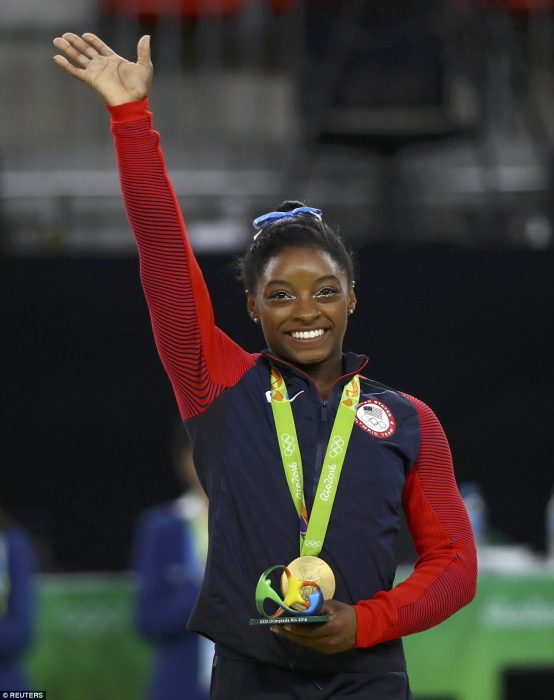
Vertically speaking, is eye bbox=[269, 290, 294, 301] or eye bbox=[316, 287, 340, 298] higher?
eye bbox=[316, 287, 340, 298]

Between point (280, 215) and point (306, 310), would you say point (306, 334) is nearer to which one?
point (306, 310)

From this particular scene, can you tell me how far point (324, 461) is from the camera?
2.40 metres

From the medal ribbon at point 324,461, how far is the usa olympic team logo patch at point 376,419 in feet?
0.06

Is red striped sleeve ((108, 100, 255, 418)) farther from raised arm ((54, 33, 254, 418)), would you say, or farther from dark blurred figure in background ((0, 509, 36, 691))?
dark blurred figure in background ((0, 509, 36, 691))

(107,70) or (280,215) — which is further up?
(107,70)

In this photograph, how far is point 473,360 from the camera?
611 cm

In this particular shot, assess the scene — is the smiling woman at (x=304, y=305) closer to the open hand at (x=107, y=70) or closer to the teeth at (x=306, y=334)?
the teeth at (x=306, y=334)

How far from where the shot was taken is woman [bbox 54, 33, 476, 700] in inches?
93.0

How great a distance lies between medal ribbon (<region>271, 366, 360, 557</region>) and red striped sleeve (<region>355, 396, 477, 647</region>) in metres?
0.18

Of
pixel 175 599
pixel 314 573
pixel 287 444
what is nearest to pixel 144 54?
pixel 287 444

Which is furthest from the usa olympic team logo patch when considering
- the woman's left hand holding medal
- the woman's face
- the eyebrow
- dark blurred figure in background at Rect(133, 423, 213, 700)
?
dark blurred figure in background at Rect(133, 423, 213, 700)

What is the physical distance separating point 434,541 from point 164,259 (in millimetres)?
767

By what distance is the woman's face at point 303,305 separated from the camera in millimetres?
2510

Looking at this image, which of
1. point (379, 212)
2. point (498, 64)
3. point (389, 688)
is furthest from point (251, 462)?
point (498, 64)
